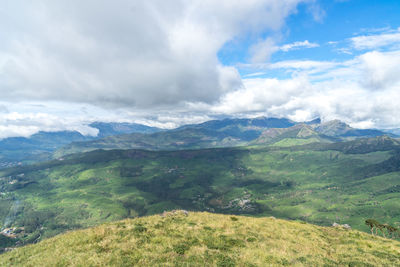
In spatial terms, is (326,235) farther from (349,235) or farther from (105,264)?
(105,264)

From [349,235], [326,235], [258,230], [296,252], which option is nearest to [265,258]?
[296,252]

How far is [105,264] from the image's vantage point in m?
15.9

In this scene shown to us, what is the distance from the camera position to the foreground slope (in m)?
17.3

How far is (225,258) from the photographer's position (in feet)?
61.0

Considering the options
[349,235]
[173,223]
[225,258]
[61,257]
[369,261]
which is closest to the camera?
[61,257]

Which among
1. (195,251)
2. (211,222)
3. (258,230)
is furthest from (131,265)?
(258,230)

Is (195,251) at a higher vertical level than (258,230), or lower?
higher

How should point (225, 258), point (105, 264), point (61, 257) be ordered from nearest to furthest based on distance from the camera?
1. point (105, 264)
2. point (61, 257)
3. point (225, 258)

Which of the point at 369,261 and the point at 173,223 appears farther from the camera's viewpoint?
the point at 173,223

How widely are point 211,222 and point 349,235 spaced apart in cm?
2358

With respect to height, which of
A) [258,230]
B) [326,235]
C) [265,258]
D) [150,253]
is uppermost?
[150,253]

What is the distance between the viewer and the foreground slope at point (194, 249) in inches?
682

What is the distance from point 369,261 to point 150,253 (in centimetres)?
2354

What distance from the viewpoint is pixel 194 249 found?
19781 millimetres
